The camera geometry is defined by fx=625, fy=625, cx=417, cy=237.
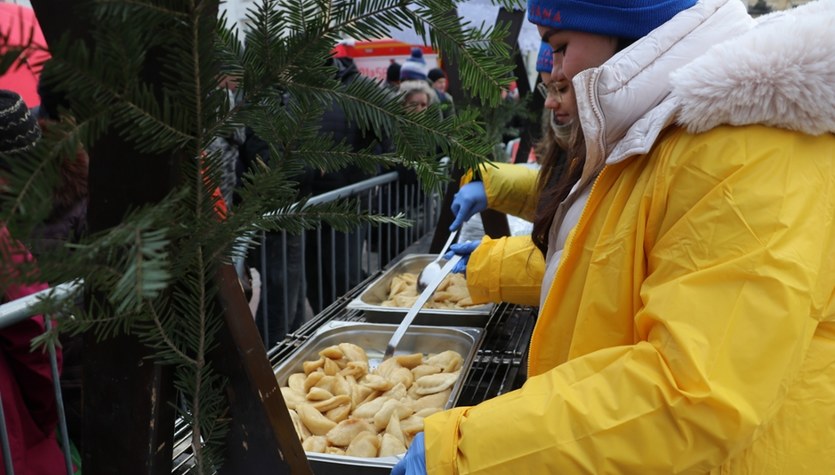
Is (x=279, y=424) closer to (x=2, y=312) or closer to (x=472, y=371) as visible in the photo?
(x=2, y=312)

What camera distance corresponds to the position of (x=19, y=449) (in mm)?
1839

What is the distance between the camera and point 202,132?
73 cm

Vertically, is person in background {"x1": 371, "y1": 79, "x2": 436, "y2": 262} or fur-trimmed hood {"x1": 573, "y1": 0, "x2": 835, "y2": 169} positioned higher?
fur-trimmed hood {"x1": 573, "y1": 0, "x2": 835, "y2": 169}

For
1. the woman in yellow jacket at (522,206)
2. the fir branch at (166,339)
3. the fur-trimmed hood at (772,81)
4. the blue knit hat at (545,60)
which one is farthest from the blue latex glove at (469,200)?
the fir branch at (166,339)

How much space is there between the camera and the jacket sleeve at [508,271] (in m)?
2.30

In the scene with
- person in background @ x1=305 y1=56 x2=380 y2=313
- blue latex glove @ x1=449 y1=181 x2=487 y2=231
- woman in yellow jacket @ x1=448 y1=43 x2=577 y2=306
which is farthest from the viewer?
person in background @ x1=305 y1=56 x2=380 y2=313

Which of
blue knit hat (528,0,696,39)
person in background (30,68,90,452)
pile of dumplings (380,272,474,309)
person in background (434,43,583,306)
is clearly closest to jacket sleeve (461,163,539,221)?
person in background (434,43,583,306)

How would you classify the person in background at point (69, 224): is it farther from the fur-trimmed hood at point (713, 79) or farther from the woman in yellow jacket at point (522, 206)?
the woman in yellow jacket at point (522, 206)

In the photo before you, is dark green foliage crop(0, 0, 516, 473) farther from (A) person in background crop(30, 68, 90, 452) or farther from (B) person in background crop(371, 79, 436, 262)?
(B) person in background crop(371, 79, 436, 262)

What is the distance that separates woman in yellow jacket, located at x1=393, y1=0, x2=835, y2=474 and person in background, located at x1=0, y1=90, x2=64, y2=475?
50.8 inches

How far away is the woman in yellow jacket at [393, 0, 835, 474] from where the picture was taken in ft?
Answer: 2.92

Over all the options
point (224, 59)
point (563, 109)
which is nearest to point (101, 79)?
point (224, 59)

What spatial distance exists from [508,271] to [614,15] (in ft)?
4.00

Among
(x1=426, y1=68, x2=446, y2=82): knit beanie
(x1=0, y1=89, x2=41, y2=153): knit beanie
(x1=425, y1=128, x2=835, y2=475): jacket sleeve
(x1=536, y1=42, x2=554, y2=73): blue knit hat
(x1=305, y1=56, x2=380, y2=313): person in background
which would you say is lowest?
(x1=305, y1=56, x2=380, y2=313): person in background
